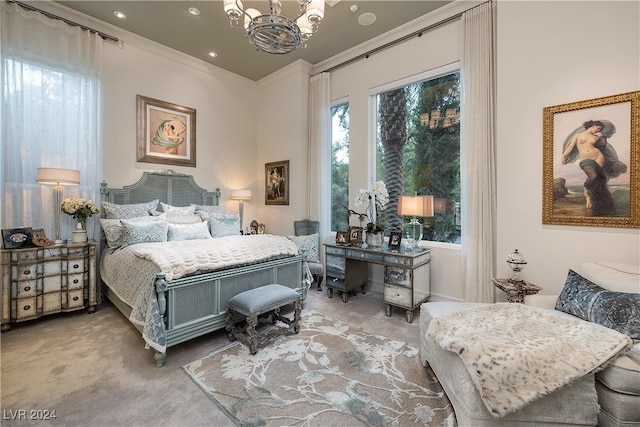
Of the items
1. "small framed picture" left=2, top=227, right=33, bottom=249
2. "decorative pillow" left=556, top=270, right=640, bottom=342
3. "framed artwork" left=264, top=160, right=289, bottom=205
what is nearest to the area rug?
"decorative pillow" left=556, top=270, right=640, bottom=342

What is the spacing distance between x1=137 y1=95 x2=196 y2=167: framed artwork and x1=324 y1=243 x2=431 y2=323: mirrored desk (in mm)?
2948

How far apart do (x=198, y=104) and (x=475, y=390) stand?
17.2 feet

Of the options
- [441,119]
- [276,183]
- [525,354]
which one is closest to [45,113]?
[276,183]

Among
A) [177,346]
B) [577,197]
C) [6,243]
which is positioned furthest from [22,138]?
[577,197]

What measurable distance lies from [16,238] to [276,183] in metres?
3.44

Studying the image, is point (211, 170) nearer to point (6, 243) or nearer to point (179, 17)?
point (179, 17)

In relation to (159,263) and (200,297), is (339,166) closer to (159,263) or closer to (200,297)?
(200,297)

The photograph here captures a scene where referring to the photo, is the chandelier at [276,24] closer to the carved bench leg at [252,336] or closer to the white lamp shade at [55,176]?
the carved bench leg at [252,336]

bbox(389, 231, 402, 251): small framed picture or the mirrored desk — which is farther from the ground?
bbox(389, 231, 402, 251): small framed picture

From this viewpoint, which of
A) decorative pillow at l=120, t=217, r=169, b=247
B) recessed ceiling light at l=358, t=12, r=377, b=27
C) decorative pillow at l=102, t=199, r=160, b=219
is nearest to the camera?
decorative pillow at l=120, t=217, r=169, b=247

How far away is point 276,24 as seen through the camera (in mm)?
2059

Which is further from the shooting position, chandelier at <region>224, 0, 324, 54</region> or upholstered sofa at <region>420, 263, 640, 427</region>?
chandelier at <region>224, 0, 324, 54</region>

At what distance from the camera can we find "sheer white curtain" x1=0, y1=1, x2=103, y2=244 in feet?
9.98

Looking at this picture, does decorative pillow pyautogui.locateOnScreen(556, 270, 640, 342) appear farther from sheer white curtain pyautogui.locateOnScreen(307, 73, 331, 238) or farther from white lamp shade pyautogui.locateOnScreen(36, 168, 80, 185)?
white lamp shade pyautogui.locateOnScreen(36, 168, 80, 185)
